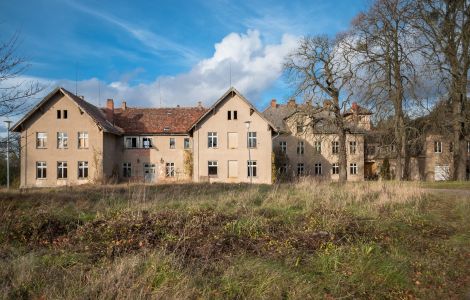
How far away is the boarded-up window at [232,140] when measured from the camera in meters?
36.0

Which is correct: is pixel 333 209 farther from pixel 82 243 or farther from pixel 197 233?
pixel 82 243

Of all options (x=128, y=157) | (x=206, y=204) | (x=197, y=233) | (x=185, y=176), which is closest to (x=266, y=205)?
(x=206, y=204)

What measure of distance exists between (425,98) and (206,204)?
72.7 feet

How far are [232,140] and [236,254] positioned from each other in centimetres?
2939

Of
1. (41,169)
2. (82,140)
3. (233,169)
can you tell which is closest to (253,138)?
(233,169)

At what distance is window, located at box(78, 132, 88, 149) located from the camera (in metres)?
35.3

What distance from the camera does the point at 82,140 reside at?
35375 mm

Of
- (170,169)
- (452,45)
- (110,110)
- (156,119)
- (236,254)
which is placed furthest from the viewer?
(110,110)

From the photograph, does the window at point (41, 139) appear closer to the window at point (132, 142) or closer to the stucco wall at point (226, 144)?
the window at point (132, 142)

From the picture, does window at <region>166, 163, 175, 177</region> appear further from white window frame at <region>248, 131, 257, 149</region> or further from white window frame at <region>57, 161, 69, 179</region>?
white window frame at <region>57, 161, 69, 179</region>

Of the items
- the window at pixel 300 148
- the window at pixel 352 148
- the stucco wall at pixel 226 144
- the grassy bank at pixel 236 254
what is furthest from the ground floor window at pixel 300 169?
the grassy bank at pixel 236 254

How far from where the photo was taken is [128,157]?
127ft

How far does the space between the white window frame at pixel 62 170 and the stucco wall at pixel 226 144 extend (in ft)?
38.7

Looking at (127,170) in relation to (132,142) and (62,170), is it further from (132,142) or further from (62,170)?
(62,170)
